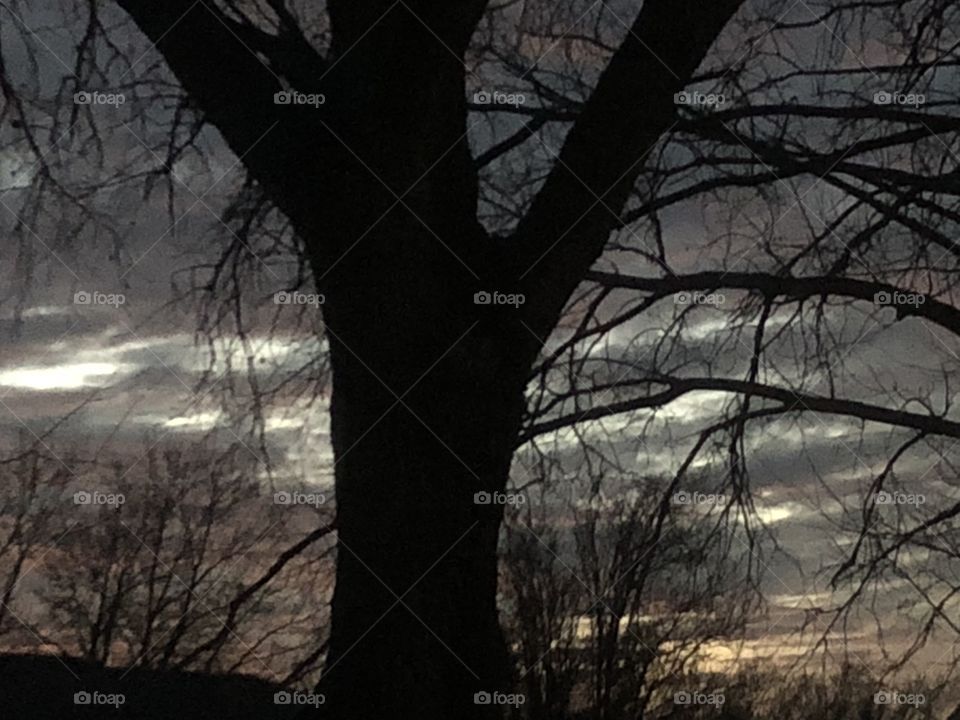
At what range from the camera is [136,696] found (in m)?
6.25

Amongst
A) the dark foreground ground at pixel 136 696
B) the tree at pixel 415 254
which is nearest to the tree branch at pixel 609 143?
the tree at pixel 415 254

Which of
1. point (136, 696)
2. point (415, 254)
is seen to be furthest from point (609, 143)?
point (136, 696)

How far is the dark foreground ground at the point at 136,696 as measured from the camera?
20.4 feet

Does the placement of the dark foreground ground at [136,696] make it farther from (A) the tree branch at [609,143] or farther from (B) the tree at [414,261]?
(A) the tree branch at [609,143]

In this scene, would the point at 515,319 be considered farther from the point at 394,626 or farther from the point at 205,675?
the point at 205,675

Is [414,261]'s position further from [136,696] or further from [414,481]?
[136,696]

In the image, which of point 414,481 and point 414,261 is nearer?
point 414,481

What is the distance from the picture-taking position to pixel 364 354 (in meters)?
4.64

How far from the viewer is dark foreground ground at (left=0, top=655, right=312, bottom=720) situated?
6.22m

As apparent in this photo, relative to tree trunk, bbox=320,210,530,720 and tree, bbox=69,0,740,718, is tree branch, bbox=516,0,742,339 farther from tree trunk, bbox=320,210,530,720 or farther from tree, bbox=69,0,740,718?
tree trunk, bbox=320,210,530,720

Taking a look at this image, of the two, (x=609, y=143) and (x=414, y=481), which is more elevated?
(x=609, y=143)

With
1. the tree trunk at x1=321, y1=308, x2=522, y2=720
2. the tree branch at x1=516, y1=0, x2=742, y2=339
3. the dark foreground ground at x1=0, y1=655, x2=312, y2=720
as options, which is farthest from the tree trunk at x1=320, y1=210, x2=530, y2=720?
the dark foreground ground at x1=0, y1=655, x2=312, y2=720

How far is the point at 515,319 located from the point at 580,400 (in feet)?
6.83

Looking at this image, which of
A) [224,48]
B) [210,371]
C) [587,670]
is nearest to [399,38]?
[224,48]
